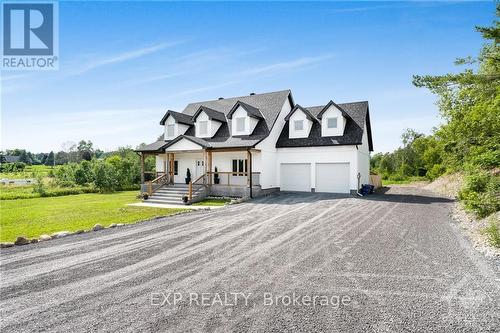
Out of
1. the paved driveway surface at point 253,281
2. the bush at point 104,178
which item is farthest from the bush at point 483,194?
the bush at point 104,178

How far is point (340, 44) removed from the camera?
15758mm

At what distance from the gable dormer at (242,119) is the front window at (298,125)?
2.93 m

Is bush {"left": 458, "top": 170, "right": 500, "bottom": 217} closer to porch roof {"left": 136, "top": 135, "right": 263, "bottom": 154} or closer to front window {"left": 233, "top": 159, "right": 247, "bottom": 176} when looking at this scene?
porch roof {"left": 136, "top": 135, "right": 263, "bottom": 154}

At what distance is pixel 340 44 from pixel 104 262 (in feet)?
51.0

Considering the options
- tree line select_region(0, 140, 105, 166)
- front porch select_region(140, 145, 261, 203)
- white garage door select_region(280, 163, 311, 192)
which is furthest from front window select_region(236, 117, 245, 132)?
tree line select_region(0, 140, 105, 166)

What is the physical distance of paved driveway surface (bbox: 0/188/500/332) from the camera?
4.36 m

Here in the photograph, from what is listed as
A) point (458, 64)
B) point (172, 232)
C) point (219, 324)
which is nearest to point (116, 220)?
point (172, 232)

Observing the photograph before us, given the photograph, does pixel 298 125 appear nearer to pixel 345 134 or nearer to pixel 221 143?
pixel 345 134

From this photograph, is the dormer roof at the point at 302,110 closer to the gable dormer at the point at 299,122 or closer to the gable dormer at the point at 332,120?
the gable dormer at the point at 299,122

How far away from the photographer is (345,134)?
22.4 metres

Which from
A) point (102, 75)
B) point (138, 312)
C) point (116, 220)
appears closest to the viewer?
point (138, 312)

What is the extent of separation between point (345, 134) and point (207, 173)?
1146 cm

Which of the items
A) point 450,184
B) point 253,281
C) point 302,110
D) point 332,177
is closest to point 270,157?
point 302,110

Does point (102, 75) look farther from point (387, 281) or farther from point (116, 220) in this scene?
point (387, 281)
